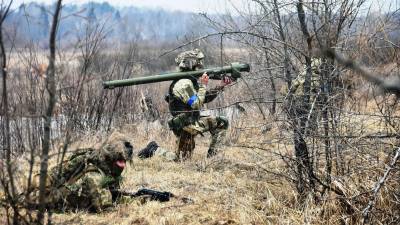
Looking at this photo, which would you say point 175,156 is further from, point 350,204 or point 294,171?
point 350,204

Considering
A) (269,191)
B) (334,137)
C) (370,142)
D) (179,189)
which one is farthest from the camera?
(179,189)

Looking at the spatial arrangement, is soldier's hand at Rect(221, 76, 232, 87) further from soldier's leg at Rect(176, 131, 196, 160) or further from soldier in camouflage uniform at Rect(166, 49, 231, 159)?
soldier's leg at Rect(176, 131, 196, 160)

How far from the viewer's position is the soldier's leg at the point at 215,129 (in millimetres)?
6766

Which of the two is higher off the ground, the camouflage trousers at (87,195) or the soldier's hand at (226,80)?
the soldier's hand at (226,80)

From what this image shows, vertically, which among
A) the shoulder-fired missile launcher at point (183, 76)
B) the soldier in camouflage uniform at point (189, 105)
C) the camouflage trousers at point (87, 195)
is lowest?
the camouflage trousers at point (87, 195)

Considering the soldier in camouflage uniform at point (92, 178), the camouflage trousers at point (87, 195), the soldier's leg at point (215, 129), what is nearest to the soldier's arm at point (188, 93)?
the soldier's leg at point (215, 129)

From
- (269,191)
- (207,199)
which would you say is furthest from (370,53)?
(207,199)

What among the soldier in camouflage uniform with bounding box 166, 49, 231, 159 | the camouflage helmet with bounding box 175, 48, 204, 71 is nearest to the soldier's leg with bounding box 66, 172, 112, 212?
the soldier in camouflage uniform with bounding box 166, 49, 231, 159

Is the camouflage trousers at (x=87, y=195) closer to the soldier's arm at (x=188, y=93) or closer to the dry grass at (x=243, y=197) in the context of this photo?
the dry grass at (x=243, y=197)

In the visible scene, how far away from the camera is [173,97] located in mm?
6375

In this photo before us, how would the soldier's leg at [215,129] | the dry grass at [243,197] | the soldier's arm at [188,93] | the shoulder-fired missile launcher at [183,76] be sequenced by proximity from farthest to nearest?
the soldier's leg at [215,129] < the soldier's arm at [188,93] < the shoulder-fired missile launcher at [183,76] < the dry grass at [243,197]

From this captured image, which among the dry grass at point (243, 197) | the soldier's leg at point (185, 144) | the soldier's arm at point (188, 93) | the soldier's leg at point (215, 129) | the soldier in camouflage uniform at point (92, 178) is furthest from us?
the soldier's leg at point (215, 129)

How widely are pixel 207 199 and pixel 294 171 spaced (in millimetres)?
852

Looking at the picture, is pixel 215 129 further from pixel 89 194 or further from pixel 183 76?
pixel 89 194
